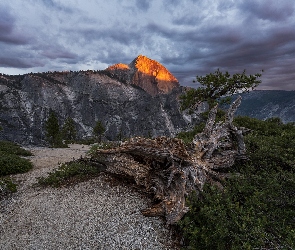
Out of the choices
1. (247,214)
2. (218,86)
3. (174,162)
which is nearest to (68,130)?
(218,86)

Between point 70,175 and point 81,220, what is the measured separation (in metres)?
5.61

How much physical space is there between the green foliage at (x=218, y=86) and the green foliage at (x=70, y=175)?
38.4ft

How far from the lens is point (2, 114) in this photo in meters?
166

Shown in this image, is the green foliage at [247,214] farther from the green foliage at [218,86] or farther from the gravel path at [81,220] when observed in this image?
the green foliage at [218,86]

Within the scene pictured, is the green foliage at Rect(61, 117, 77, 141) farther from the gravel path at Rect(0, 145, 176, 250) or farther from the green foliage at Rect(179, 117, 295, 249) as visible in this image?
the green foliage at Rect(179, 117, 295, 249)

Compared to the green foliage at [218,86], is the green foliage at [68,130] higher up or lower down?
lower down

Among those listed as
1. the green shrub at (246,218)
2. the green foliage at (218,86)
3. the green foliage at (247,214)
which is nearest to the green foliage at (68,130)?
the green foliage at (218,86)

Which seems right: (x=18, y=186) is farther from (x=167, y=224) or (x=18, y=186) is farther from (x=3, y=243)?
(x=167, y=224)

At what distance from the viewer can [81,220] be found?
11.3 meters

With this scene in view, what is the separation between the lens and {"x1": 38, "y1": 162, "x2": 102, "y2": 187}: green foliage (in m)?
15.7

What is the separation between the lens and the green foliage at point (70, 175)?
15.7 m

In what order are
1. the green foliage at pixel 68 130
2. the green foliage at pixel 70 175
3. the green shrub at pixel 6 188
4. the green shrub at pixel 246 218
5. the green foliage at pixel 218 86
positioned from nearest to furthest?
the green shrub at pixel 246 218 < the green shrub at pixel 6 188 < the green foliage at pixel 70 175 < the green foliage at pixel 218 86 < the green foliage at pixel 68 130

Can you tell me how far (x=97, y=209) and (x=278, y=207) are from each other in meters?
8.09

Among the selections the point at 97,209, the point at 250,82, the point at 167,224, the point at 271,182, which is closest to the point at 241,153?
the point at 271,182
